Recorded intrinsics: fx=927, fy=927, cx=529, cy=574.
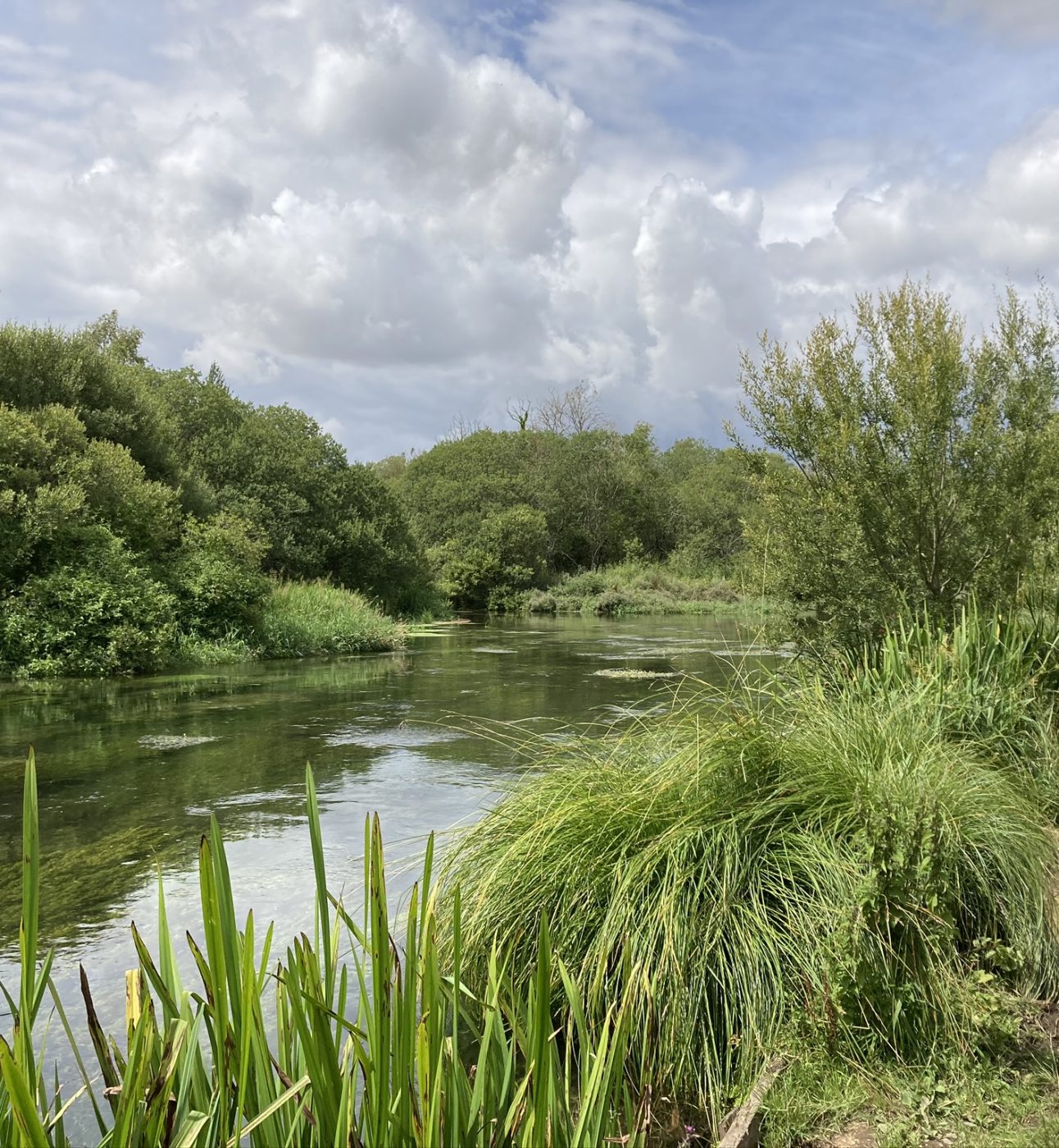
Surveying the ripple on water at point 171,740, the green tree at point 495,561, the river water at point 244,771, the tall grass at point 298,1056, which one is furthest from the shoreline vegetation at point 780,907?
the green tree at point 495,561

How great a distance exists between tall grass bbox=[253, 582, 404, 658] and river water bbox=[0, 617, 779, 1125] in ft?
7.10

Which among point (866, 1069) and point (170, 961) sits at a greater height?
point (170, 961)

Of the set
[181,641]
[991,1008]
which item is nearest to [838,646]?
[991,1008]

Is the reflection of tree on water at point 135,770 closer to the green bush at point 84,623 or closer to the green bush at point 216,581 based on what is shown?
the green bush at point 84,623

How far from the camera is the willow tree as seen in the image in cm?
807

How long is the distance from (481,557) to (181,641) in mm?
24592

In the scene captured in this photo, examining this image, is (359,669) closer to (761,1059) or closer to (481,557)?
(761,1059)

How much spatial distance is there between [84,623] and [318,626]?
651cm

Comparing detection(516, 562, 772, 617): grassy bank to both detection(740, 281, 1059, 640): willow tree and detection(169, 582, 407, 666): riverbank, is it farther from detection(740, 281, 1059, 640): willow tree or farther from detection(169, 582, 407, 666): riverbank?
detection(740, 281, 1059, 640): willow tree

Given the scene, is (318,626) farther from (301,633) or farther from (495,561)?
(495,561)

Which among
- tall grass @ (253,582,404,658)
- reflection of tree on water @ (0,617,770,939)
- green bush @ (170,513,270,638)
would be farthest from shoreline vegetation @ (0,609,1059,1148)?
tall grass @ (253,582,404,658)

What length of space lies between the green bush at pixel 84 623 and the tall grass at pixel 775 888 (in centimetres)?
1343

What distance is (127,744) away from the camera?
9773 mm

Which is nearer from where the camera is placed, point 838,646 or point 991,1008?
point 991,1008
